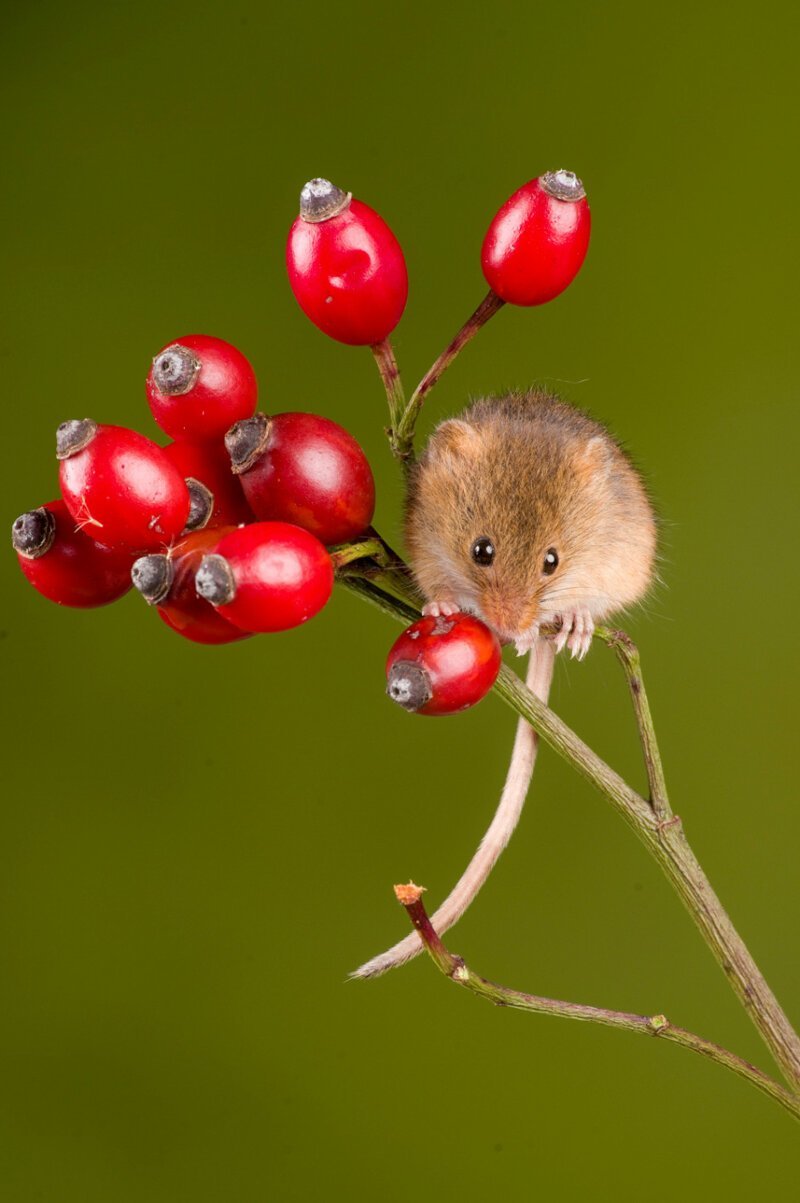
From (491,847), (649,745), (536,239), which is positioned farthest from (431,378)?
(491,847)

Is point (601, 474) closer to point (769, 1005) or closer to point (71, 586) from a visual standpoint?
point (769, 1005)

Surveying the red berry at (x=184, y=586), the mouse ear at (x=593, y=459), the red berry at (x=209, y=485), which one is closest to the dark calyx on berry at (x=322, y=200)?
the red berry at (x=209, y=485)

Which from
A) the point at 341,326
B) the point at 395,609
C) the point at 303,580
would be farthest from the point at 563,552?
the point at 303,580

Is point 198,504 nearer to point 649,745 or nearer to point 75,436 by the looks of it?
point 75,436

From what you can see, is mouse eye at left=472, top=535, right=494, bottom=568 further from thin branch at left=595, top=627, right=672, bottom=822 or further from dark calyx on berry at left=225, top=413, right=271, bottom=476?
dark calyx on berry at left=225, top=413, right=271, bottom=476

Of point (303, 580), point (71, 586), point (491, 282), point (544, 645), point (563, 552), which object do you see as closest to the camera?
point (303, 580)

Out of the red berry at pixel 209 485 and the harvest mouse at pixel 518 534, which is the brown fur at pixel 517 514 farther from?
the red berry at pixel 209 485

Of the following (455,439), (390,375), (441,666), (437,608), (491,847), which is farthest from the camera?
(455,439)
